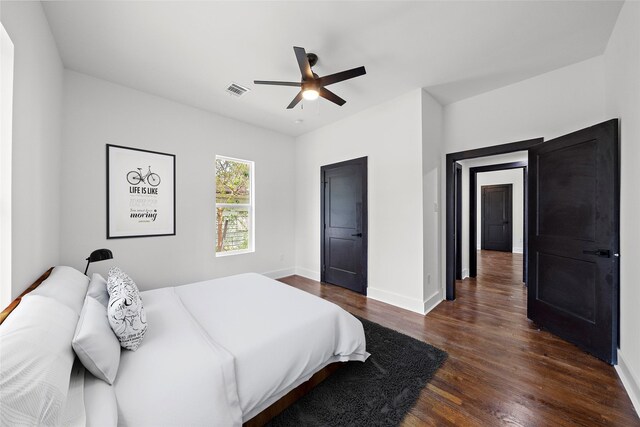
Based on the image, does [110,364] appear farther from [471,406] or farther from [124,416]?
[471,406]

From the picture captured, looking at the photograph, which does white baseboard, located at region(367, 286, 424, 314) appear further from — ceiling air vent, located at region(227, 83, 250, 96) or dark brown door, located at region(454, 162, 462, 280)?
ceiling air vent, located at region(227, 83, 250, 96)

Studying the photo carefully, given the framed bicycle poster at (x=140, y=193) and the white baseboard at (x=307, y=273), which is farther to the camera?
the white baseboard at (x=307, y=273)

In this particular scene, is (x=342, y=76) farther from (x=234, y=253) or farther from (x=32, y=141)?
(x=234, y=253)

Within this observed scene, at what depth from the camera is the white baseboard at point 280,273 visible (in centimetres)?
472

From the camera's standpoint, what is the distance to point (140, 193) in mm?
3262

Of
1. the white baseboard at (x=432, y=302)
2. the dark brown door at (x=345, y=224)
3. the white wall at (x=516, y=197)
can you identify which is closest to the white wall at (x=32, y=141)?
the dark brown door at (x=345, y=224)

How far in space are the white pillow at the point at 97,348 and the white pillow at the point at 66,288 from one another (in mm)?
346

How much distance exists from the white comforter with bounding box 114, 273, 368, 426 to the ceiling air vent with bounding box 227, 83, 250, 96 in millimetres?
2451

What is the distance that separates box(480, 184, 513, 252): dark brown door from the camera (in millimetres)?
7816

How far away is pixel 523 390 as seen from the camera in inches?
71.9

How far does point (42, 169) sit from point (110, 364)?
1925 millimetres

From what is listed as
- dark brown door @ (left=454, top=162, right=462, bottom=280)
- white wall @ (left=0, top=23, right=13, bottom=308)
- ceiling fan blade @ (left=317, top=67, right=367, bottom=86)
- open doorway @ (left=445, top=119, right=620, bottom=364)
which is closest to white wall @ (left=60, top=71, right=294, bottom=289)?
white wall @ (left=0, top=23, right=13, bottom=308)

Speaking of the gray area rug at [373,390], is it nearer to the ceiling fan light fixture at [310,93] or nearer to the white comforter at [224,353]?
the white comforter at [224,353]

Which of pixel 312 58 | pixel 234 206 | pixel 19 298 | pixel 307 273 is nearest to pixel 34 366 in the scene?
pixel 19 298
